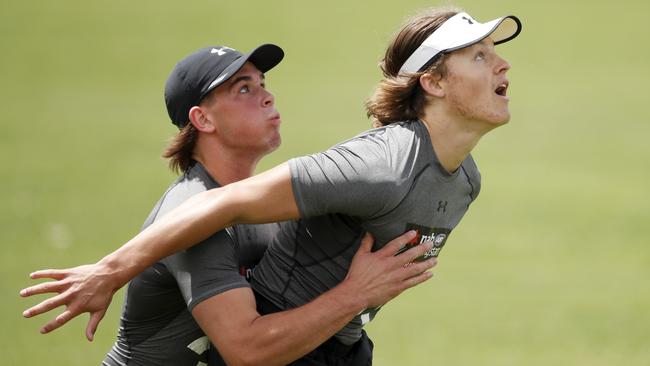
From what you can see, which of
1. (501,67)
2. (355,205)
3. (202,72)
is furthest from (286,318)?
(501,67)

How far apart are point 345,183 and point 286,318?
66cm

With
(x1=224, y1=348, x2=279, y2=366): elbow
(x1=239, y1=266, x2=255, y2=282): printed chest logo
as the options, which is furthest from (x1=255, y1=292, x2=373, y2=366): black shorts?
(x1=224, y1=348, x2=279, y2=366): elbow

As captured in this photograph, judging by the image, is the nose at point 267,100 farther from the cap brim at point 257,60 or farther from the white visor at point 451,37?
the white visor at point 451,37

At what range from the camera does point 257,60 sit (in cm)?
591

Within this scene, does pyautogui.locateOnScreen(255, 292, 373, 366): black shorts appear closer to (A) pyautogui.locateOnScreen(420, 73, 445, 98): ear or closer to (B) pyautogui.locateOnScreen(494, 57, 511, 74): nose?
(A) pyautogui.locateOnScreen(420, 73, 445, 98): ear

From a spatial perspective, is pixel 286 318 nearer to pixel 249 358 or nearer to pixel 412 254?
pixel 249 358

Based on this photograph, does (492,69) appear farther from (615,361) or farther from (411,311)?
(411,311)

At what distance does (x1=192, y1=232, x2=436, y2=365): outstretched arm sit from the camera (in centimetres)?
504

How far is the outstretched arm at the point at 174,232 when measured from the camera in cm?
493

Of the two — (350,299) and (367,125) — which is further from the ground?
(350,299)

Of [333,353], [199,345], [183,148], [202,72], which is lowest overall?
[333,353]

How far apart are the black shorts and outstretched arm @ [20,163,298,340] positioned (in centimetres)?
56

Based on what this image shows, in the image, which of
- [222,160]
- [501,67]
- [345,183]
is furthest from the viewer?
[222,160]

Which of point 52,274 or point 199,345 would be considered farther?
point 199,345
